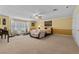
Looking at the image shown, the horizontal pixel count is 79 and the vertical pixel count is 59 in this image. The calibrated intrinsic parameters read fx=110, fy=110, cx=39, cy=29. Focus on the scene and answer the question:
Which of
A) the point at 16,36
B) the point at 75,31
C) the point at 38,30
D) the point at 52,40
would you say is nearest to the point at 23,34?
the point at 16,36

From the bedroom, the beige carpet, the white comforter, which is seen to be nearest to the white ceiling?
the bedroom

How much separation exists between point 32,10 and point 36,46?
638mm

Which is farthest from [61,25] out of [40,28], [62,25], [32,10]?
[32,10]

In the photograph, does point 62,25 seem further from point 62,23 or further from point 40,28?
point 40,28

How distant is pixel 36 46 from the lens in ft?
6.37

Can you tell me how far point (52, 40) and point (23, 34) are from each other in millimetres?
536

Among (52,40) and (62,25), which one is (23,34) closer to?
(52,40)

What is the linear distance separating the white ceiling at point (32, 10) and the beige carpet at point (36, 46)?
1.30 ft

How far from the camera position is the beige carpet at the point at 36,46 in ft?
6.31

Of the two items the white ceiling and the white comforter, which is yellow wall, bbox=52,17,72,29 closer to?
the white ceiling

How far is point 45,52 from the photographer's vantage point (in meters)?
1.94

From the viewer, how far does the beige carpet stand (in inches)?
75.7

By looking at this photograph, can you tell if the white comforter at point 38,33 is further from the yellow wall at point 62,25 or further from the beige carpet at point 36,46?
the yellow wall at point 62,25

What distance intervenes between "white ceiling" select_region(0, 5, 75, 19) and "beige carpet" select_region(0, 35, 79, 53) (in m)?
0.40
